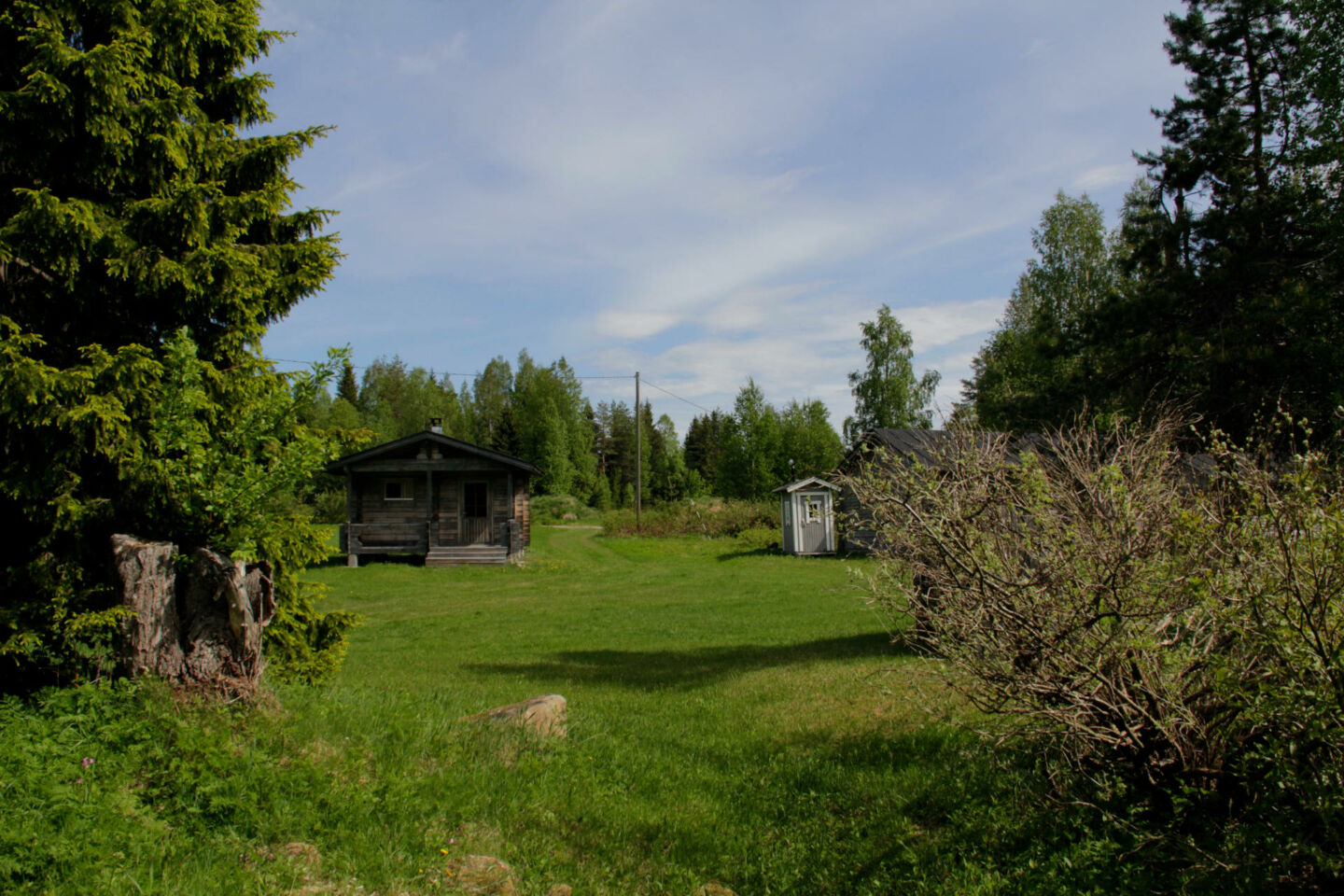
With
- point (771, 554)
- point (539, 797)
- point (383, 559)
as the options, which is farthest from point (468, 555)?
point (539, 797)

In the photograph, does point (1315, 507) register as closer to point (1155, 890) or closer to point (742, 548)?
point (1155, 890)

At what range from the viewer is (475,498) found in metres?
25.7

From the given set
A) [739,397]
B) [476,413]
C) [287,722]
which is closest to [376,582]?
[287,722]

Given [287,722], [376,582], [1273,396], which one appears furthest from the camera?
[376,582]

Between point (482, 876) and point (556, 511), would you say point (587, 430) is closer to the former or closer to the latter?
point (556, 511)

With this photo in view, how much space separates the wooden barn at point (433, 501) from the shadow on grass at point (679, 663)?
46.3 feet

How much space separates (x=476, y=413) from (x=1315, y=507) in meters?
70.8

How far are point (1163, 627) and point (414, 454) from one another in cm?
2360

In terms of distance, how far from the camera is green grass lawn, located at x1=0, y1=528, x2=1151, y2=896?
11.9 feet

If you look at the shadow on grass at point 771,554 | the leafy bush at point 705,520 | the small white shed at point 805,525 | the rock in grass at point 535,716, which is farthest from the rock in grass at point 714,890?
the leafy bush at point 705,520

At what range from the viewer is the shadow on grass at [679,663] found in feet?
31.6

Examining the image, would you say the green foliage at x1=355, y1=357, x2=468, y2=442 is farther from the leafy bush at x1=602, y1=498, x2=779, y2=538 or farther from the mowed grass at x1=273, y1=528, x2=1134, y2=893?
the mowed grass at x1=273, y1=528, x2=1134, y2=893

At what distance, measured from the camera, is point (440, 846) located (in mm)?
4211

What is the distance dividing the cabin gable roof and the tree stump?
19.2 meters
